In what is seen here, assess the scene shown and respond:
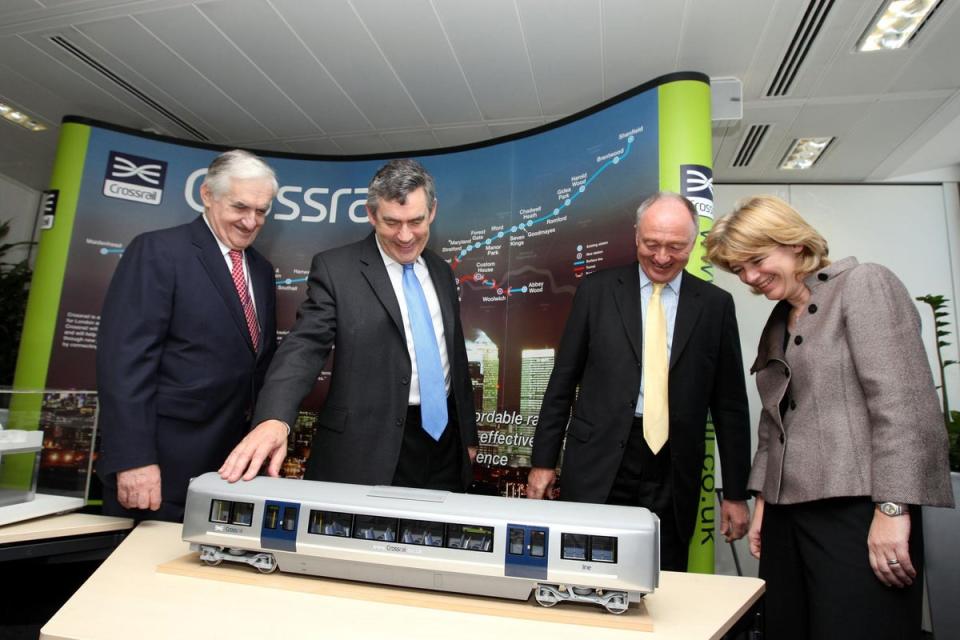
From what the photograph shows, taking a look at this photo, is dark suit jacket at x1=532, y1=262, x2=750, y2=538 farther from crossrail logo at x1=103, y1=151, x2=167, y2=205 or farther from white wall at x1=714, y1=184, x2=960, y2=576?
crossrail logo at x1=103, y1=151, x2=167, y2=205

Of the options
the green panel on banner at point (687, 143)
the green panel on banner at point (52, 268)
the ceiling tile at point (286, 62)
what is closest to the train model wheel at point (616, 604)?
the green panel on banner at point (687, 143)

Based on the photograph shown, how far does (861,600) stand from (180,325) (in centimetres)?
188

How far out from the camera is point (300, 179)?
3.80m

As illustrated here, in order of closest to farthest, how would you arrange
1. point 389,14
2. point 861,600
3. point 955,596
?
point 861,600, point 955,596, point 389,14

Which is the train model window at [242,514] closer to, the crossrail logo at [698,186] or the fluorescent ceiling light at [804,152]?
the crossrail logo at [698,186]

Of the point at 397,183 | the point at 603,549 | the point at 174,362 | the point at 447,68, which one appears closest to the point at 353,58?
the point at 447,68

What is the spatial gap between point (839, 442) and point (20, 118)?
5029 millimetres

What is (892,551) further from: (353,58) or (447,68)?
(353,58)

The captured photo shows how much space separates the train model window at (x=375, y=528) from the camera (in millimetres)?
885

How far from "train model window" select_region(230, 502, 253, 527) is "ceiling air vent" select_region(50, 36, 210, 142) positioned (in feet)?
10.6

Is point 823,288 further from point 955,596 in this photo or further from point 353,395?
point 955,596

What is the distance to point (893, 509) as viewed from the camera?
118 cm

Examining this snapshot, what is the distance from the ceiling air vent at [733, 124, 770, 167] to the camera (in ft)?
12.0

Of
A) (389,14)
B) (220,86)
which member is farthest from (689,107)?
(220,86)
